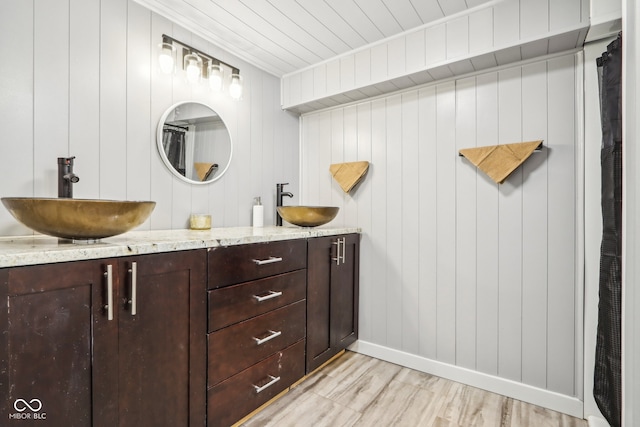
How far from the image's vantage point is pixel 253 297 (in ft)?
5.00

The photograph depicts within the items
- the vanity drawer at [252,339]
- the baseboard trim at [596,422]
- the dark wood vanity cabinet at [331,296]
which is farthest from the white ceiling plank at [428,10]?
the baseboard trim at [596,422]

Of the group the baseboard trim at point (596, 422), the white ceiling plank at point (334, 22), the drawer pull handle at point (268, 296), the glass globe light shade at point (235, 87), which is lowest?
the baseboard trim at point (596, 422)

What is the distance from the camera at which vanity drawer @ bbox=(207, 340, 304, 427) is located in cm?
137

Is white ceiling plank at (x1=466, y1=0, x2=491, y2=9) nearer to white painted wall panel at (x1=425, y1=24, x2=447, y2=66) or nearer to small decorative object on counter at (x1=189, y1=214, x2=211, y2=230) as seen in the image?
white painted wall panel at (x1=425, y1=24, x2=447, y2=66)

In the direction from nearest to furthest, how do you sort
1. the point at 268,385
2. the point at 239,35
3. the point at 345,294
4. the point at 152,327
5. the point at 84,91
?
1. the point at 152,327
2. the point at 84,91
3. the point at 268,385
4. the point at 239,35
5. the point at 345,294

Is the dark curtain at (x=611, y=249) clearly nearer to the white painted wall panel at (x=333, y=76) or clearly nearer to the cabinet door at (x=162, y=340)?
the white painted wall panel at (x=333, y=76)

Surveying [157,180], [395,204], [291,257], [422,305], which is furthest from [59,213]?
[422,305]

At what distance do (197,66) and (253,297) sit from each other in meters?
1.47

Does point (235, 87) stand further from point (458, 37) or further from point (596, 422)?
point (596, 422)

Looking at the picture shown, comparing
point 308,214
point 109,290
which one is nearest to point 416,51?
point 308,214

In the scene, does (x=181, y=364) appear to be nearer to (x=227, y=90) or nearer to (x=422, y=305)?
(x=422, y=305)

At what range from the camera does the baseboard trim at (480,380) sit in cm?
169

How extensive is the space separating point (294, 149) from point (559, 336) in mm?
2235

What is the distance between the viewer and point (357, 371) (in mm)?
2127
